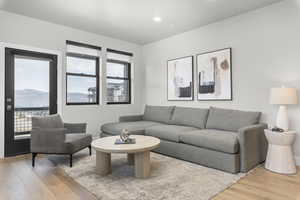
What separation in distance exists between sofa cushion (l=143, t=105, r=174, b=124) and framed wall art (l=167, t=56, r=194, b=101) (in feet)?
1.19

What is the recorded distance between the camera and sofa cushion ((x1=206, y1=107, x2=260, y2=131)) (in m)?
3.02

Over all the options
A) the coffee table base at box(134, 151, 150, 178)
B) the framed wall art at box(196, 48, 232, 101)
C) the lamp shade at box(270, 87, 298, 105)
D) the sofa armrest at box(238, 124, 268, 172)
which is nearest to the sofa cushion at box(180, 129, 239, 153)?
the sofa armrest at box(238, 124, 268, 172)

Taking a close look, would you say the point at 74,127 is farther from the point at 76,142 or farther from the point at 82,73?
the point at 82,73

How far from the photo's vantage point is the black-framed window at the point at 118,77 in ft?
15.6

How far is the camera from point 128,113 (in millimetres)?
5117

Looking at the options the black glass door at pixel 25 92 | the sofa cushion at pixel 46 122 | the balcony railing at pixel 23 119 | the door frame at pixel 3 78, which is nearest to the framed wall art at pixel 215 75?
the sofa cushion at pixel 46 122

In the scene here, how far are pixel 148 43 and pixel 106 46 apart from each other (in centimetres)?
125

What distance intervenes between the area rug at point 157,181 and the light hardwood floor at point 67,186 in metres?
0.11

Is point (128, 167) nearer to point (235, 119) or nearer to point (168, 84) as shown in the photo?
point (235, 119)

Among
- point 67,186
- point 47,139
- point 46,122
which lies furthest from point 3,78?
point 67,186

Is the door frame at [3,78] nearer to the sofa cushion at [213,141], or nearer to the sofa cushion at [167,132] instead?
the sofa cushion at [167,132]

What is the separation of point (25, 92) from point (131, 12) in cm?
258

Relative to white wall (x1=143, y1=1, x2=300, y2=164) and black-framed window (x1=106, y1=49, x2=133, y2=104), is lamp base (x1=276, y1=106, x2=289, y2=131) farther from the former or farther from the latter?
black-framed window (x1=106, y1=49, x2=133, y2=104)

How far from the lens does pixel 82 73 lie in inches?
170
